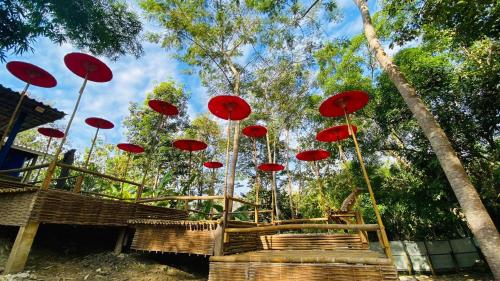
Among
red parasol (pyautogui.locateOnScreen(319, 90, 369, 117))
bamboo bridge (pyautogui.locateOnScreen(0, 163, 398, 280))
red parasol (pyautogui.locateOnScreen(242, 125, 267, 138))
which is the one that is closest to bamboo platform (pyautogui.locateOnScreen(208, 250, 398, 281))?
bamboo bridge (pyautogui.locateOnScreen(0, 163, 398, 280))

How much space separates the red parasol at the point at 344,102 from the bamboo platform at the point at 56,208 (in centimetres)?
496

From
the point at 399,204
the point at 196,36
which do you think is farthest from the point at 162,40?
the point at 399,204

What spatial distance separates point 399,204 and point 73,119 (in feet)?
39.3

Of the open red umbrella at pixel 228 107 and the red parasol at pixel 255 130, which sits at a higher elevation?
the red parasol at pixel 255 130

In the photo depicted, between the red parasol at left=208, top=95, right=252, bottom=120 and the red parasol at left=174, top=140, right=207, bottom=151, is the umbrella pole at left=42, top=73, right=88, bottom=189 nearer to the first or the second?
the red parasol at left=208, top=95, right=252, bottom=120

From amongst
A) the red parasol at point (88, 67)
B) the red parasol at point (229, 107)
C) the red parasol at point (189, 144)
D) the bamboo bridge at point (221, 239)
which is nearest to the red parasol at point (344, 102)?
the red parasol at point (229, 107)

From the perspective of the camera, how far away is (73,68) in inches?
181

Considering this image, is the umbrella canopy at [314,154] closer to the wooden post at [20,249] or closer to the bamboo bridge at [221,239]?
the bamboo bridge at [221,239]

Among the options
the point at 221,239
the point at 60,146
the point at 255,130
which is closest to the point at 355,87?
the point at 255,130

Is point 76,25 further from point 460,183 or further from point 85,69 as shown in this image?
point 460,183

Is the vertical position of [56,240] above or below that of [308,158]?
below

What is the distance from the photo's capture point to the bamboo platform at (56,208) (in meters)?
3.81

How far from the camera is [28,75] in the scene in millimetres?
5336

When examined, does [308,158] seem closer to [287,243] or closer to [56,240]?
[287,243]
